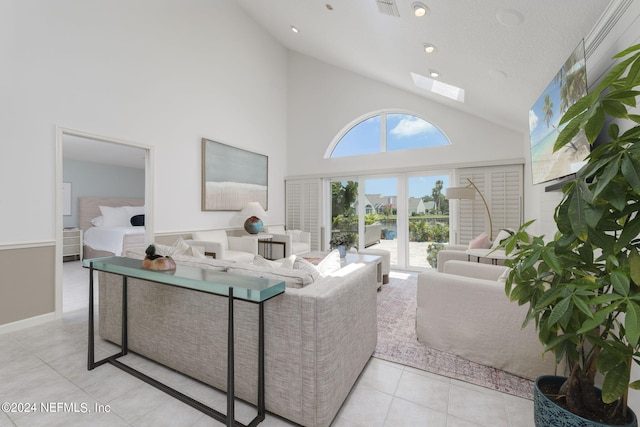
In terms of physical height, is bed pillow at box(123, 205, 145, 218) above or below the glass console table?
above

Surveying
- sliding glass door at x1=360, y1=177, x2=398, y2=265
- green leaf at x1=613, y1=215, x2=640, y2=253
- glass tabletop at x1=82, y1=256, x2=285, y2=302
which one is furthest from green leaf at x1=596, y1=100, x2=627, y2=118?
sliding glass door at x1=360, y1=177, x2=398, y2=265

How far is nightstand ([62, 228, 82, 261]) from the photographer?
5.55 meters

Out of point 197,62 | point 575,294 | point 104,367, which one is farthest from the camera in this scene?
point 197,62

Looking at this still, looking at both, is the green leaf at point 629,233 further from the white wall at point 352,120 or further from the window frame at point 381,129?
the window frame at point 381,129

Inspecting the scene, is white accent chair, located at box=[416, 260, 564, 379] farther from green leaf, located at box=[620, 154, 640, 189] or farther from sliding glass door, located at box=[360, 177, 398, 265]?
sliding glass door, located at box=[360, 177, 398, 265]

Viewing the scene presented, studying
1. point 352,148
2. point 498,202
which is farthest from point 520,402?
point 352,148

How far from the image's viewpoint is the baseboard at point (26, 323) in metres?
2.60

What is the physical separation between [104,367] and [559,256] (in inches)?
109

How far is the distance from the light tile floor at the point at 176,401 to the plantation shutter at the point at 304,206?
404 centimetres

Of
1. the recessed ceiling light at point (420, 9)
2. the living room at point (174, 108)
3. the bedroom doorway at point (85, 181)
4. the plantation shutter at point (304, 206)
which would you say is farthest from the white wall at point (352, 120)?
the bedroom doorway at point (85, 181)

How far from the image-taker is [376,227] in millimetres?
5527

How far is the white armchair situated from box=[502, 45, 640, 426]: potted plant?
11.7 feet

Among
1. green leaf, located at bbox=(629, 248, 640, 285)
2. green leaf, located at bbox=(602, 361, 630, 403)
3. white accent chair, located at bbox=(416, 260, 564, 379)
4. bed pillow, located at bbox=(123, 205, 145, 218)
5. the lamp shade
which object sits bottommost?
white accent chair, located at bbox=(416, 260, 564, 379)

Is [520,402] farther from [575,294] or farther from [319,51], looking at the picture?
[319,51]
